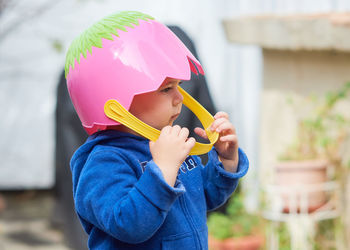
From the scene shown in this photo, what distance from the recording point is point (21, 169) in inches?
245

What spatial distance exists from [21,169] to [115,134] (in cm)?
507

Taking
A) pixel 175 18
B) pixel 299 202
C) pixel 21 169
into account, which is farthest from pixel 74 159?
pixel 21 169

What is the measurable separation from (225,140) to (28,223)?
167 inches

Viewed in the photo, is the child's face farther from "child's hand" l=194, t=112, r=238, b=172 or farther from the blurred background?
the blurred background

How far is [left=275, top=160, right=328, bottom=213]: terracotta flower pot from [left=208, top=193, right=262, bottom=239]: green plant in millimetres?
405

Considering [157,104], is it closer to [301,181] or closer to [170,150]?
[170,150]

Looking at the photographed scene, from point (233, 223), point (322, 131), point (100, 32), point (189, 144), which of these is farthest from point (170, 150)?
point (233, 223)

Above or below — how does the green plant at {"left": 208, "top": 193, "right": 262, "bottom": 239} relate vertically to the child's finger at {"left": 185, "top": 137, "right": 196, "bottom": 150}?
below

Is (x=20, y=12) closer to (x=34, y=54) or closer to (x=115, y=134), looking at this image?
(x=34, y=54)

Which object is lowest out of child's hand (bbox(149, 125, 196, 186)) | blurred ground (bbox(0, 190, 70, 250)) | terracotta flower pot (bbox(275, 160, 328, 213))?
blurred ground (bbox(0, 190, 70, 250))

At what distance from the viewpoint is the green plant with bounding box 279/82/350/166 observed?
3.56 meters

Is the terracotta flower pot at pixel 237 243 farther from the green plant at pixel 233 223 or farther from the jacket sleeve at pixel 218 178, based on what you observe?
the jacket sleeve at pixel 218 178

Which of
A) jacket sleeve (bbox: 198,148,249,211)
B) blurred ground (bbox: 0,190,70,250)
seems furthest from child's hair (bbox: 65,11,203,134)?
blurred ground (bbox: 0,190,70,250)

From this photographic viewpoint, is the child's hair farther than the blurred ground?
No
